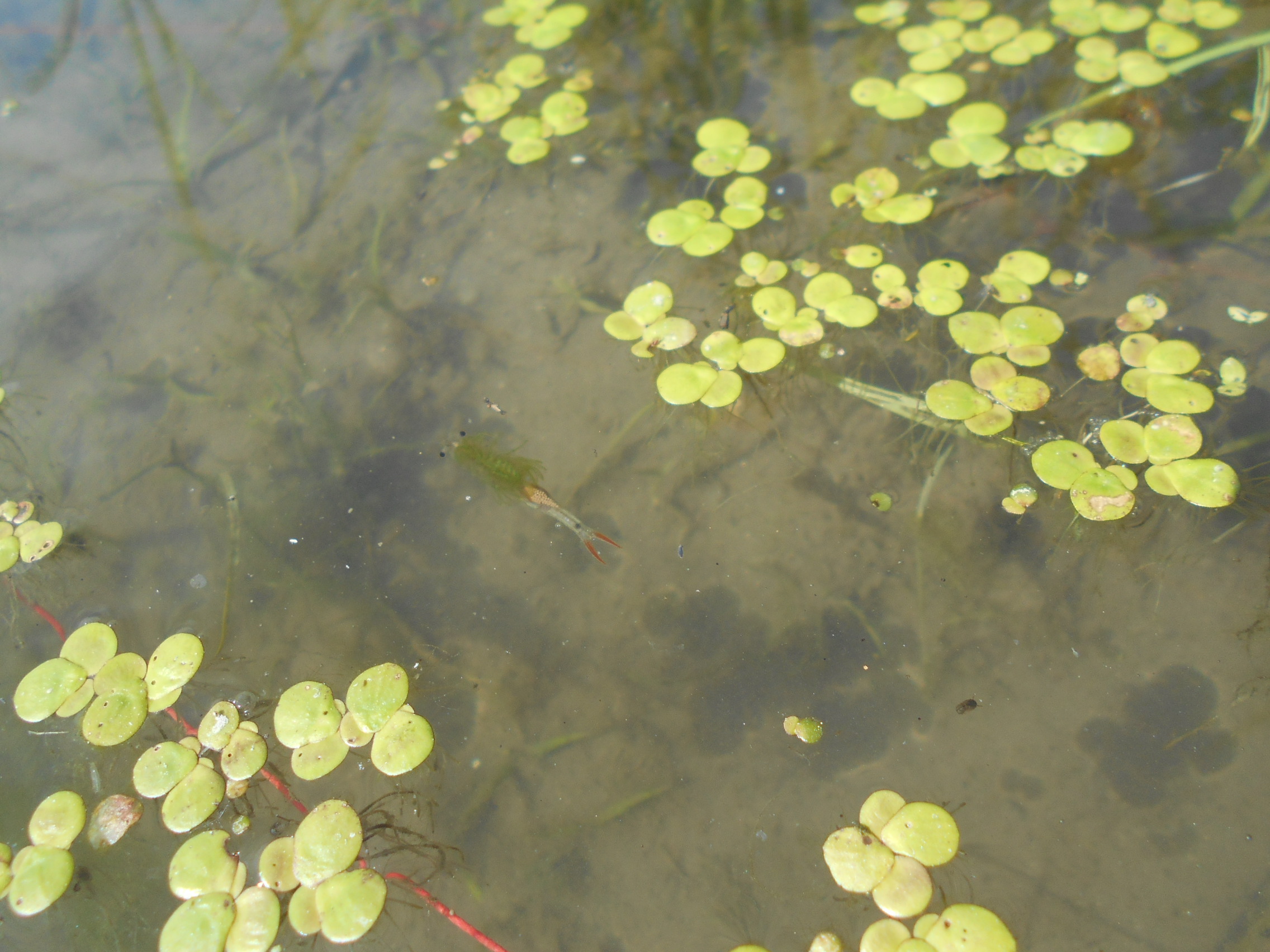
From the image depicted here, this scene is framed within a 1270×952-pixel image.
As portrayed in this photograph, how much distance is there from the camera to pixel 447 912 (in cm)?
149

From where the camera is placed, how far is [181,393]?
87.4 inches

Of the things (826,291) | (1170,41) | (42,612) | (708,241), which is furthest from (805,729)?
(1170,41)

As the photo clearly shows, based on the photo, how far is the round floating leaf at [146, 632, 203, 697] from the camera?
175 cm

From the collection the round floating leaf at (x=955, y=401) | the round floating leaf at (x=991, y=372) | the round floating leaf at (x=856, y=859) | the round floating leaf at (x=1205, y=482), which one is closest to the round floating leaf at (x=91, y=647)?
the round floating leaf at (x=856, y=859)

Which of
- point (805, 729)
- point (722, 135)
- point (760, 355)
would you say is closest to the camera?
point (805, 729)

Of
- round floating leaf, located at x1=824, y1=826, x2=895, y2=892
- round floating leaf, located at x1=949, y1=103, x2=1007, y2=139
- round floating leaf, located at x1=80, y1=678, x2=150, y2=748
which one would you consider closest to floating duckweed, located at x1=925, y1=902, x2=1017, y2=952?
round floating leaf, located at x1=824, y1=826, x2=895, y2=892

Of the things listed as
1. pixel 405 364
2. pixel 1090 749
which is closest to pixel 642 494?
pixel 405 364

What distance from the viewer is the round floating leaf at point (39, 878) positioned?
1.54 metres

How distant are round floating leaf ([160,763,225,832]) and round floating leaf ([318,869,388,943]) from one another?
32 cm

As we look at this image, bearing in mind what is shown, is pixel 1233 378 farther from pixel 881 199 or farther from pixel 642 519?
pixel 642 519

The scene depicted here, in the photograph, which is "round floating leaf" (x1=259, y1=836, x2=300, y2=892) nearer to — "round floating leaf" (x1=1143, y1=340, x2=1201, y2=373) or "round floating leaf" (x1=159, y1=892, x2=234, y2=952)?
"round floating leaf" (x1=159, y1=892, x2=234, y2=952)

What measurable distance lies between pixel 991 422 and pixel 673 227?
1103 mm

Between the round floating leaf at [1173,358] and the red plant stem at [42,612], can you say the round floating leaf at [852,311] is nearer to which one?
the round floating leaf at [1173,358]

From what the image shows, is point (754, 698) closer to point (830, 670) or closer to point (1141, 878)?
point (830, 670)
